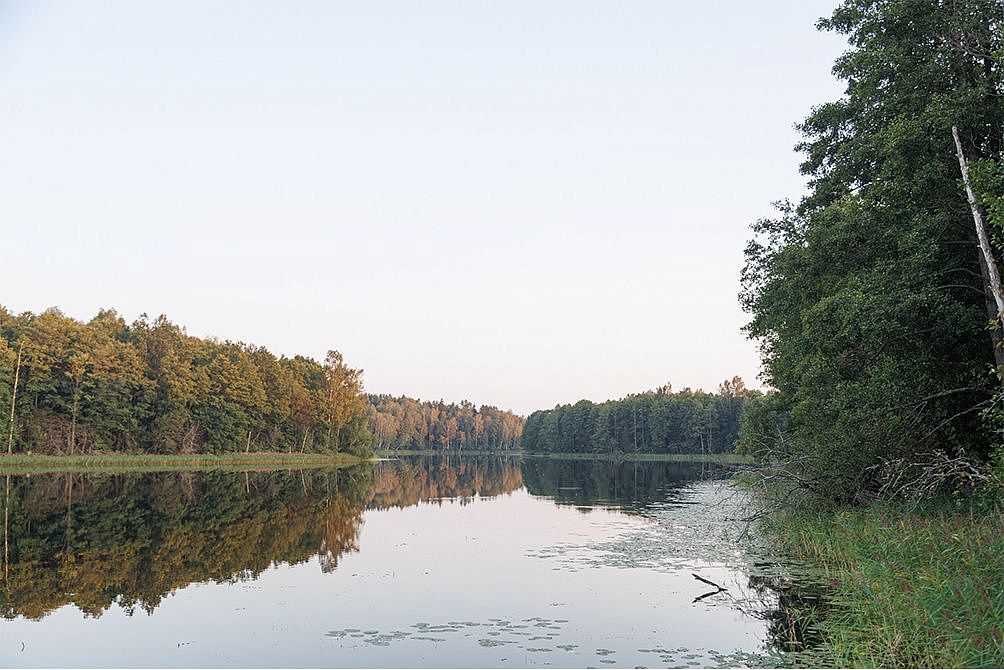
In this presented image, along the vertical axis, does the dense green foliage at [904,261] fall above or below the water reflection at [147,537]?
above

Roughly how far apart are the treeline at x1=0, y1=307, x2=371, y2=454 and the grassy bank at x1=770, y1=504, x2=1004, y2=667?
80400mm

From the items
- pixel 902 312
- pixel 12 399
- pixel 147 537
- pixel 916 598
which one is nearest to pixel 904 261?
pixel 902 312

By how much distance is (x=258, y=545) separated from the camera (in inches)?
1065

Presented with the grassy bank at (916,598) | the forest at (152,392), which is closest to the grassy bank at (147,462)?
the forest at (152,392)

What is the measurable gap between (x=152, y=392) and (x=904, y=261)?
8708 centimetres

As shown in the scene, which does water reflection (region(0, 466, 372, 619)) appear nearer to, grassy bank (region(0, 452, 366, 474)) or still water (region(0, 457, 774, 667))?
still water (region(0, 457, 774, 667))

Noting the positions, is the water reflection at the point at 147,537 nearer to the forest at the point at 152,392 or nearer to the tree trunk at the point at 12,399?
the tree trunk at the point at 12,399

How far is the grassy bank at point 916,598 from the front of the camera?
1000 centimetres

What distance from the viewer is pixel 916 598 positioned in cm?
1142

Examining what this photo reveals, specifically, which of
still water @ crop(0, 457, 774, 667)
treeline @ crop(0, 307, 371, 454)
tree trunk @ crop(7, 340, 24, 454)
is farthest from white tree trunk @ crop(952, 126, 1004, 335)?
treeline @ crop(0, 307, 371, 454)

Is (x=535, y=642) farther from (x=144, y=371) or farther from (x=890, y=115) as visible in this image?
(x=144, y=371)

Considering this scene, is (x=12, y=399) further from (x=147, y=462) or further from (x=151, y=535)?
(x=151, y=535)

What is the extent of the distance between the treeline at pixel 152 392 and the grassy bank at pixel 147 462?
3521 mm

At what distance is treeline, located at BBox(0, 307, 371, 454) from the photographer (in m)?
79.5
